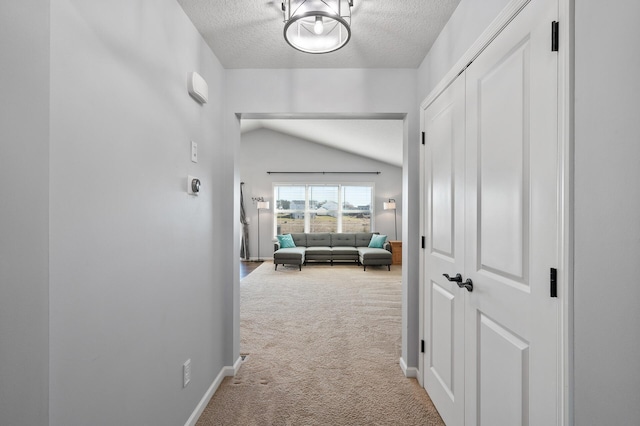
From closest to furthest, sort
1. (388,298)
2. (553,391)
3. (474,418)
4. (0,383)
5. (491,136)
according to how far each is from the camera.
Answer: (0,383), (553,391), (491,136), (474,418), (388,298)

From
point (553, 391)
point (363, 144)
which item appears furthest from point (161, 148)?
point (363, 144)

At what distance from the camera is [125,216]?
48.8 inches

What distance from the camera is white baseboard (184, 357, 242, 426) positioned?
186cm

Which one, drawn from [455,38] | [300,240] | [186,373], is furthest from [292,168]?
[186,373]

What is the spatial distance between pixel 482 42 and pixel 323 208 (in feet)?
25.0

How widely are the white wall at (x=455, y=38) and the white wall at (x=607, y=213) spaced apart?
2.02 ft

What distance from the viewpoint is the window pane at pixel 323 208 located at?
29.4 ft

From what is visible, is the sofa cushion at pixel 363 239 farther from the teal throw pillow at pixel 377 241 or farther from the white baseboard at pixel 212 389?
the white baseboard at pixel 212 389

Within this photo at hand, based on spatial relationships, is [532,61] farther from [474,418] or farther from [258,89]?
[258,89]

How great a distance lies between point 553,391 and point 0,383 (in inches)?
59.5

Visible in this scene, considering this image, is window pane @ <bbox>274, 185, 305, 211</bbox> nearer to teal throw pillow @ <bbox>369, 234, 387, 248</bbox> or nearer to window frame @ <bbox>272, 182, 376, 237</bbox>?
window frame @ <bbox>272, 182, 376, 237</bbox>

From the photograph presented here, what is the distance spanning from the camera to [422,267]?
2.30 meters

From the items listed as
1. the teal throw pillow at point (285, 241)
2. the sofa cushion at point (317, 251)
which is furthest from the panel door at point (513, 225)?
the teal throw pillow at point (285, 241)

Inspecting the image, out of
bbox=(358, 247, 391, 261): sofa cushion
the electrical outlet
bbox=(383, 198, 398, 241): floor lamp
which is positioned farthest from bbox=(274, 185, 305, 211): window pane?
the electrical outlet
